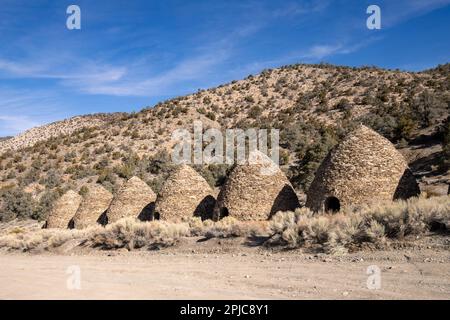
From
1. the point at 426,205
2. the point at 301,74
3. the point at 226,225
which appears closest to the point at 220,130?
the point at 301,74

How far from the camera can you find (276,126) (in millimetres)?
48906

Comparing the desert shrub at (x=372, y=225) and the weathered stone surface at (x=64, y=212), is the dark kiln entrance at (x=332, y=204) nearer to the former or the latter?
the desert shrub at (x=372, y=225)

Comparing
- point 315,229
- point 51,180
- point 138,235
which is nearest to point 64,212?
point 138,235

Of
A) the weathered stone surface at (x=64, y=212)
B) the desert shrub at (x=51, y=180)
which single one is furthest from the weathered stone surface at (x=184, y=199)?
the desert shrub at (x=51, y=180)

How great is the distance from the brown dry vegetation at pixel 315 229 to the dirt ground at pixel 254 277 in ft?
1.61

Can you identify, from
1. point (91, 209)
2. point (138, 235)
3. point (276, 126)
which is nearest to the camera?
point (138, 235)

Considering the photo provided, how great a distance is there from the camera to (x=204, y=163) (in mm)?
43781

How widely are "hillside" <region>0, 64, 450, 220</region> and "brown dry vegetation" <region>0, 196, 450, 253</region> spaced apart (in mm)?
14805

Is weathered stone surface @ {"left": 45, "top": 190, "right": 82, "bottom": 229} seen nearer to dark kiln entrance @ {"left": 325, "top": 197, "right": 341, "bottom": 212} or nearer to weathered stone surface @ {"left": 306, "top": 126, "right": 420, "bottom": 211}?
weathered stone surface @ {"left": 306, "top": 126, "right": 420, "bottom": 211}

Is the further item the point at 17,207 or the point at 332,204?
the point at 17,207

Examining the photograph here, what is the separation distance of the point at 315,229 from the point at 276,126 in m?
37.0

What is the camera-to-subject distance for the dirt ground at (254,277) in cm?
771

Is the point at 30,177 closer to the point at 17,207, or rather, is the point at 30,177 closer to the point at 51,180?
the point at 51,180
